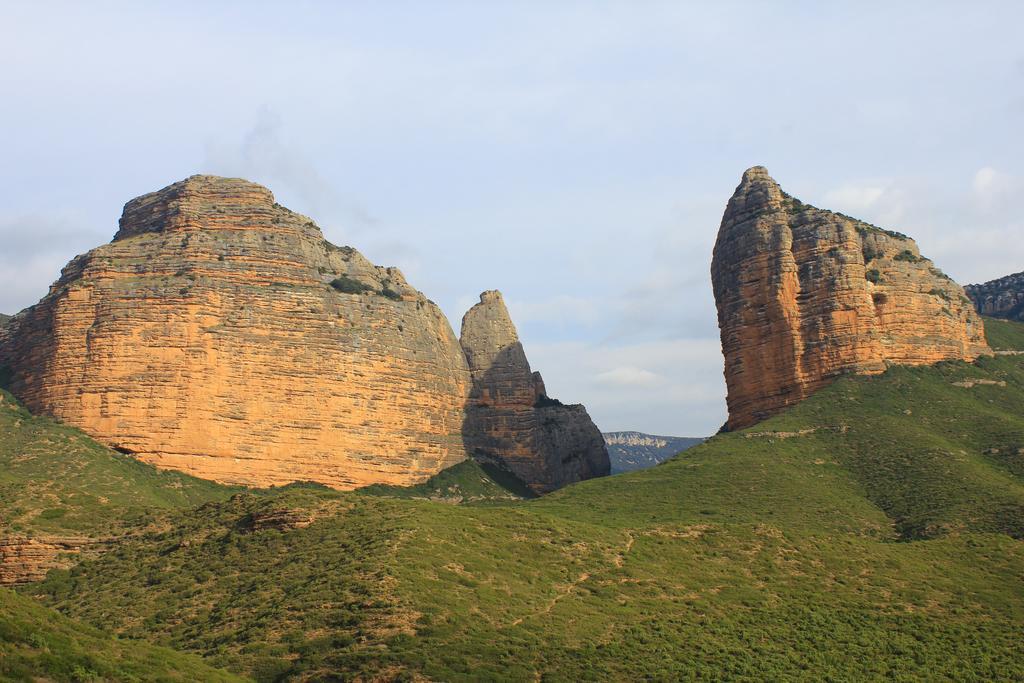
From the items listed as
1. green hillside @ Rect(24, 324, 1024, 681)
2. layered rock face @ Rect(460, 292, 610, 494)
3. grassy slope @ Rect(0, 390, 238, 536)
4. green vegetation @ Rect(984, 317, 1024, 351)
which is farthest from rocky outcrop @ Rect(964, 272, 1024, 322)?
grassy slope @ Rect(0, 390, 238, 536)

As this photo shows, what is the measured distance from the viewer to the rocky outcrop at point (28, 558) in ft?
182

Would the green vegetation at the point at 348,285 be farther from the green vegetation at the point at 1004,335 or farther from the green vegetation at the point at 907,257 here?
the green vegetation at the point at 1004,335

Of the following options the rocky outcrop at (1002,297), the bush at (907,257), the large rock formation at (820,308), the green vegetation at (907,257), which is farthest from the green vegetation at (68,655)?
the rocky outcrop at (1002,297)

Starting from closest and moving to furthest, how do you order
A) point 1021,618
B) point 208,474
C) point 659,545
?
1. point 1021,618
2. point 659,545
3. point 208,474

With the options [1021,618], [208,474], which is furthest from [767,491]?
[208,474]

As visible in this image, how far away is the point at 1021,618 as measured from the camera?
1994 inches

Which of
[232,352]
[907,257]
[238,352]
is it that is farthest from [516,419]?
[907,257]

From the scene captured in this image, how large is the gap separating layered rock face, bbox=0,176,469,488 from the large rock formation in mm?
27176

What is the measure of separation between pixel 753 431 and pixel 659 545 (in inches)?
938

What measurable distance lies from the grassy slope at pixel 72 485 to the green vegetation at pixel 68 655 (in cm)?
2356

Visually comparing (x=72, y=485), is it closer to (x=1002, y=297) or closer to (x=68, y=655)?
(x=68, y=655)

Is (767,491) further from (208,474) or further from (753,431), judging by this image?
(208,474)

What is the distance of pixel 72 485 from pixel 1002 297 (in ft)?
395

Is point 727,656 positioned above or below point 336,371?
below
